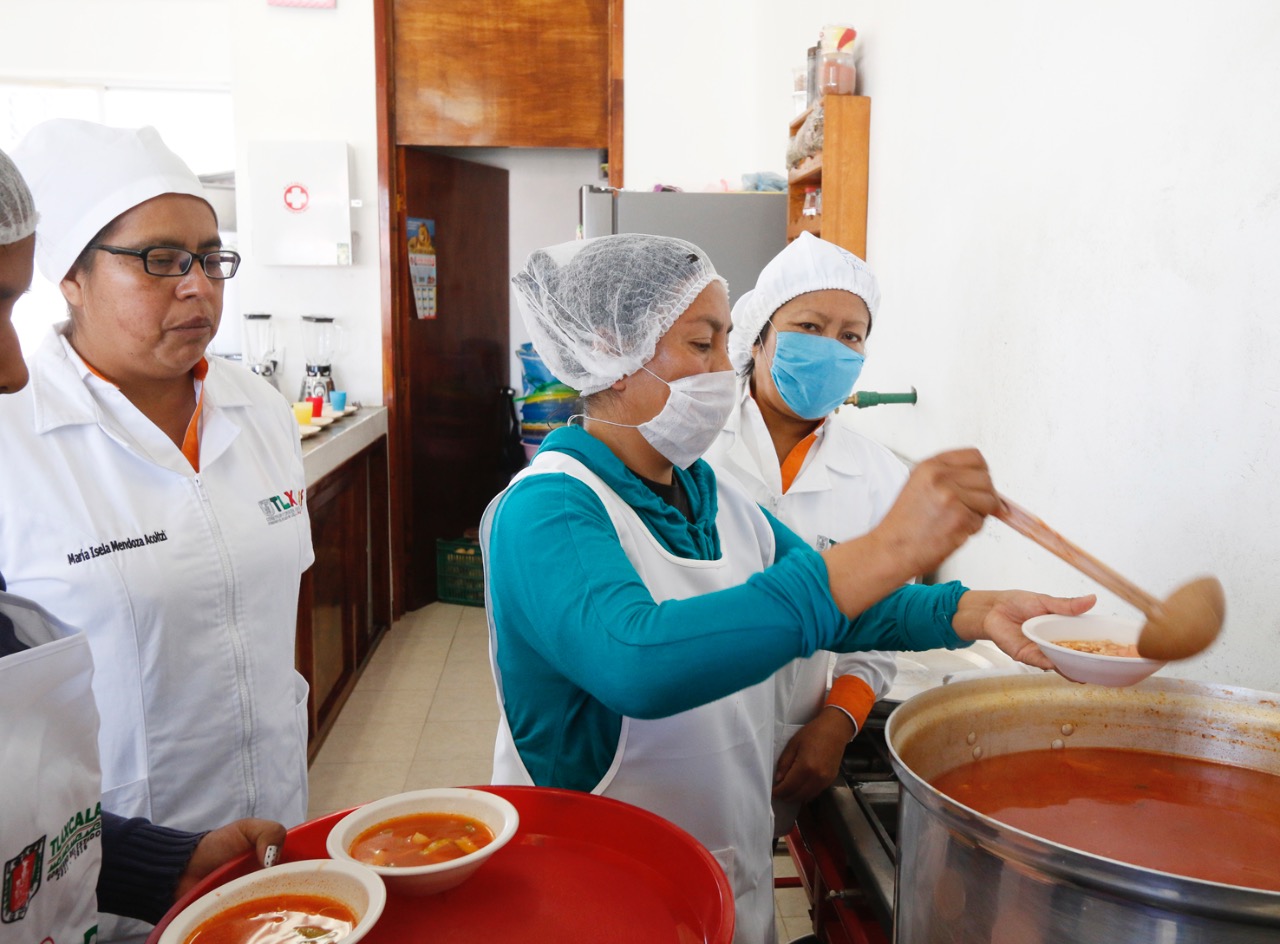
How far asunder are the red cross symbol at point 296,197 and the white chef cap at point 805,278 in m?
3.50

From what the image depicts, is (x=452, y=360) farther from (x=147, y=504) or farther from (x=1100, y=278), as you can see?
(x=1100, y=278)

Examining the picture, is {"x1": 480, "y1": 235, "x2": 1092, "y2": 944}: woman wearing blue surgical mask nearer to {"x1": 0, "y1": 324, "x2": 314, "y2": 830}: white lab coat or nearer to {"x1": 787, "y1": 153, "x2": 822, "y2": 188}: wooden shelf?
{"x1": 0, "y1": 324, "x2": 314, "y2": 830}: white lab coat

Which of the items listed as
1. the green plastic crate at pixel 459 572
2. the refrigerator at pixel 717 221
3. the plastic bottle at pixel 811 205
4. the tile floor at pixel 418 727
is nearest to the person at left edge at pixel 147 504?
the tile floor at pixel 418 727

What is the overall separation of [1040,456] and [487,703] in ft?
9.41

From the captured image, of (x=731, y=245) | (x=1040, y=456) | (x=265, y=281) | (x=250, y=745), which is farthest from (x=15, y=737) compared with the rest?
(x=265, y=281)

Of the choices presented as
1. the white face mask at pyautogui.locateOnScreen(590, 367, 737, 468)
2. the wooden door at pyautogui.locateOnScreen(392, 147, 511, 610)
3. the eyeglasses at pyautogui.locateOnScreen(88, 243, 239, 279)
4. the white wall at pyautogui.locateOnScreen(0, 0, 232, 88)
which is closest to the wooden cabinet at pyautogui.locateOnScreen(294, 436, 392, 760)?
the wooden door at pyautogui.locateOnScreen(392, 147, 511, 610)

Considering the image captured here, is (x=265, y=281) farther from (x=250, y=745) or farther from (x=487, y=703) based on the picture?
(x=250, y=745)

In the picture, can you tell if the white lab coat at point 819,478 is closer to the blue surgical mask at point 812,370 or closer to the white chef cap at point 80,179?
the blue surgical mask at point 812,370

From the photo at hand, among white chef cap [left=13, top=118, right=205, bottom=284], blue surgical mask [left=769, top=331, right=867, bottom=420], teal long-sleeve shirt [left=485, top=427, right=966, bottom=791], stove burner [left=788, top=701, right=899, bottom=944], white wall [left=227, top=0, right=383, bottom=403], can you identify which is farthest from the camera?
white wall [left=227, top=0, right=383, bottom=403]

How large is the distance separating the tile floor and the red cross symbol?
86.2 inches

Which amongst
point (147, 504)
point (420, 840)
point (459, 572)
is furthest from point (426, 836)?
point (459, 572)

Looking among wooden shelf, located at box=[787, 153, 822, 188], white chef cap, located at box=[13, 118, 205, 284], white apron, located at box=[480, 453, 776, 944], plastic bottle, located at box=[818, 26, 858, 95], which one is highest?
plastic bottle, located at box=[818, 26, 858, 95]

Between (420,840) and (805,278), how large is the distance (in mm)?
1352

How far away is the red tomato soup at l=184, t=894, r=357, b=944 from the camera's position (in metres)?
0.80
